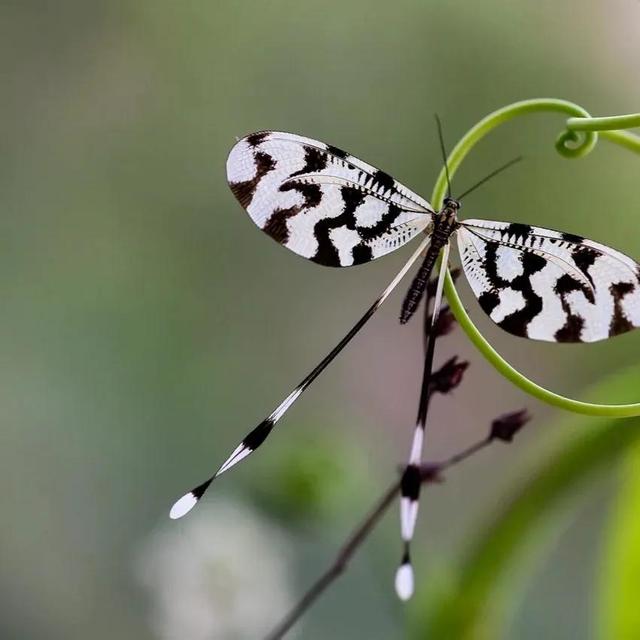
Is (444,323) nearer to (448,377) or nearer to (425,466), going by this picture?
(448,377)

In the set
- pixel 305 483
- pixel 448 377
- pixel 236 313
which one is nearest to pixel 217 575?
pixel 305 483

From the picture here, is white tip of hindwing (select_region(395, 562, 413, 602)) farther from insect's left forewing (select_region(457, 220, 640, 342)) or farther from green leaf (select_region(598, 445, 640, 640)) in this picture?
green leaf (select_region(598, 445, 640, 640))

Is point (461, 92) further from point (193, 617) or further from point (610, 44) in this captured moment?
point (193, 617)

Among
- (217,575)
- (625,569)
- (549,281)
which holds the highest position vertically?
(549,281)

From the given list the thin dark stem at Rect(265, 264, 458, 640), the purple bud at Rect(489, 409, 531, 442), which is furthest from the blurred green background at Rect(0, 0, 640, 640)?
the purple bud at Rect(489, 409, 531, 442)

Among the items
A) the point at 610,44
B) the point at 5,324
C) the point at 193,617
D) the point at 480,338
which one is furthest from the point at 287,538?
the point at 610,44

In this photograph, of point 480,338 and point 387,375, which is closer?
point 480,338

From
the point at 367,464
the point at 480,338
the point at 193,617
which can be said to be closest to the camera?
the point at 480,338
